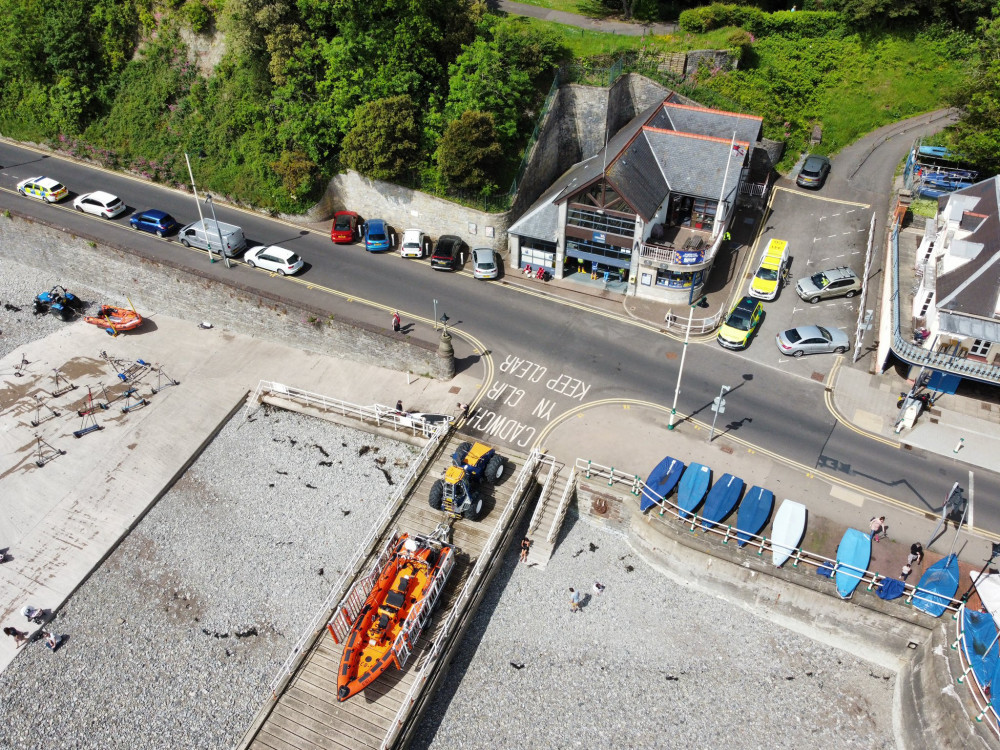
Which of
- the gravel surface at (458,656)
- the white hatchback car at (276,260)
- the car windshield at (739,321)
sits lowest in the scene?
the gravel surface at (458,656)

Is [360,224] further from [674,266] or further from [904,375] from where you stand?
[904,375]

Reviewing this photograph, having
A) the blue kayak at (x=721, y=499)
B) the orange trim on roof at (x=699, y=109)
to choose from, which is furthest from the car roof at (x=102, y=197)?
the blue kayak at (x=721, y=499)

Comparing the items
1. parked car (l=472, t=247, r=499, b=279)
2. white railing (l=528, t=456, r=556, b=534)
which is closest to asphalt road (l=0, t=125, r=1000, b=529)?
parked car (l=472, t=247, r=499, b=279)

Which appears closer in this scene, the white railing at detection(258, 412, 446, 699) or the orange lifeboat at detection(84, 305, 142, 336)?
the white railing at detection(258, 412, 446, 699)

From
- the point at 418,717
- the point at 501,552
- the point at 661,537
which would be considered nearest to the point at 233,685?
the point at 418,717

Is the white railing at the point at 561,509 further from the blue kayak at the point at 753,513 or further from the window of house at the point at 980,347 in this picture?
the window of house at the point at 980,347

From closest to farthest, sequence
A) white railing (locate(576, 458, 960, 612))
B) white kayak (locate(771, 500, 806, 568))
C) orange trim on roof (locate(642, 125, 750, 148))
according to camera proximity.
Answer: white railing (locate(576, 458, 960, 612)), white kayak (locate(771, 500, 806, 568)), orange trim on roof (locate(642, 125, 750, 148))

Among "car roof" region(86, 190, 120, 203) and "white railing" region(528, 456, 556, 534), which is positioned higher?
"car roof" region(86, 190, 120, 203)

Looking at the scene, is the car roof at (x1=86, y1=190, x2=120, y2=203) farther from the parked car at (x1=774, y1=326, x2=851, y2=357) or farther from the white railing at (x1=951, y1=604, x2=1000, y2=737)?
the white railing at (x1=951, y1=604, x2=1000, y2=737)
